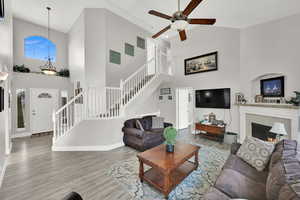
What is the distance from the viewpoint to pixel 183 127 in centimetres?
635

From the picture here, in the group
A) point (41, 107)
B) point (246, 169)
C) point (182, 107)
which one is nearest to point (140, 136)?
point (246, 169)

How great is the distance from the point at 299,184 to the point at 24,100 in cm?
745

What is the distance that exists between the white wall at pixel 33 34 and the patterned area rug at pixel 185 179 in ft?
18.7

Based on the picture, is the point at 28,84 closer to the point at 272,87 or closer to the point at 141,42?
the point at 141,42

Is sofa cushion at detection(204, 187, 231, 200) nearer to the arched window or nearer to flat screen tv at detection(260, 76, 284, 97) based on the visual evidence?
flat screen tv at detection(260, 76, 284, 97)

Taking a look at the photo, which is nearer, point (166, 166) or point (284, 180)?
point (284, 180)

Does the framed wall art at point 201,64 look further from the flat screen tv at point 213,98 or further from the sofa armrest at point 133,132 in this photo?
the sofa armrest at point 133,132

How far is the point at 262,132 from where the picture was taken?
373cm

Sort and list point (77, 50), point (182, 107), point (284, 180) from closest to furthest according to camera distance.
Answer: point (284, 180) → point (77, 50) → point (182, 107)

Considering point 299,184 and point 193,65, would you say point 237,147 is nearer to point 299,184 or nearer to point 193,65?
point 299,184

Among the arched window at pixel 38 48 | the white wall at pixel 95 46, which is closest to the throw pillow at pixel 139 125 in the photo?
the white wall at pixel 95 46

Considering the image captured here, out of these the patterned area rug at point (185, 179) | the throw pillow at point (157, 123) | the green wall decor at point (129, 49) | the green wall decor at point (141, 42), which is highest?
the green wall decor at point (141, 42)

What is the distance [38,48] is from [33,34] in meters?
0.55

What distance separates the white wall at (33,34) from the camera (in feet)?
17.2
